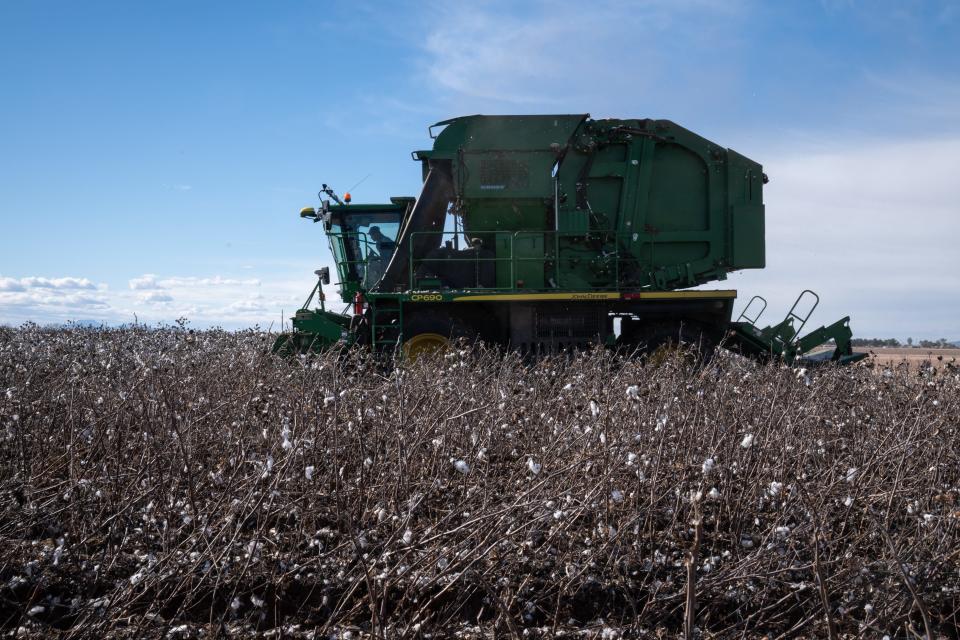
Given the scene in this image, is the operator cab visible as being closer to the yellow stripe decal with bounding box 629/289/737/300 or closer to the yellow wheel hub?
the yellow wheel hub

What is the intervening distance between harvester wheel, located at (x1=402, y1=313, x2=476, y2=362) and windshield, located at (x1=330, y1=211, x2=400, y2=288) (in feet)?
4.47

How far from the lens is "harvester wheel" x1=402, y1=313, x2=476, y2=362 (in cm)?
1101

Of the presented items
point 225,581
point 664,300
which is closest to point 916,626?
point 225,581

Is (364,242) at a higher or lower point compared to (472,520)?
higher

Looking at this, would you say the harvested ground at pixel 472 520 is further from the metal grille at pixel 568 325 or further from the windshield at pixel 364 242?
the windshield at pixel 364 242

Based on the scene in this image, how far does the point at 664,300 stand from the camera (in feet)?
37.0

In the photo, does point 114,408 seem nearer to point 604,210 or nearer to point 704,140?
point 604,210

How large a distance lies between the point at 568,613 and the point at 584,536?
579 millimetres

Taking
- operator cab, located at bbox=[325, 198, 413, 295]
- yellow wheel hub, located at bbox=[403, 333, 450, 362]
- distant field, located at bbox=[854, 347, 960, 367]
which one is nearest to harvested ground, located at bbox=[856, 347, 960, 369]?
distant field, located at bbox=[854, 347, 960, 367]

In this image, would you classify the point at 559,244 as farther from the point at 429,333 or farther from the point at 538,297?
the point at 429,333

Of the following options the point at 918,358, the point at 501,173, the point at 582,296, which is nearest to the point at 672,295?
the point at 582,296

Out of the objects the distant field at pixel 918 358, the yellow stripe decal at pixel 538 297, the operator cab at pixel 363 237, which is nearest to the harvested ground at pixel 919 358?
the distant field at pixel 918 358

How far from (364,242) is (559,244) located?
2.95 metres

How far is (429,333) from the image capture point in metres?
11.1
